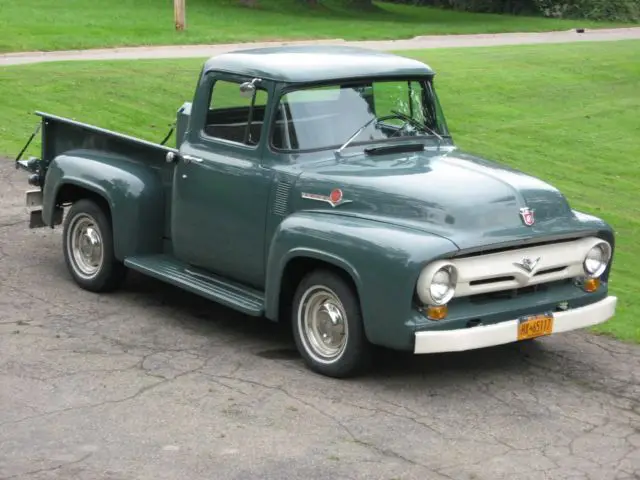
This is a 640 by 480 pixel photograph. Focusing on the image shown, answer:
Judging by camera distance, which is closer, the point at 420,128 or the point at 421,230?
the point at 421,230

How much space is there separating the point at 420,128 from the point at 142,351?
8.31 feet

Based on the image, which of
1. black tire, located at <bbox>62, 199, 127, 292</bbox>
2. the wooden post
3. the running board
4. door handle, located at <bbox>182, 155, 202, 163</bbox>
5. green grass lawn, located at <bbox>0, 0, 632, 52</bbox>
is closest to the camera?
the running board

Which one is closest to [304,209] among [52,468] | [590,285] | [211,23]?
[590,285]

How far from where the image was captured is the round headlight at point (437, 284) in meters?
7.07

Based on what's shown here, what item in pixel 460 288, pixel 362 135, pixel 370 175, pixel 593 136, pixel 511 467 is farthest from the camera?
pixel 593 136

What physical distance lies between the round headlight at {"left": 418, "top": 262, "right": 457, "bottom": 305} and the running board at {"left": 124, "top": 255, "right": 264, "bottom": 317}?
1381 millimetres

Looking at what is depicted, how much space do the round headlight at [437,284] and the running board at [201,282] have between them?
138 centimetres

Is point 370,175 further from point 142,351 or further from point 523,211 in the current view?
point 142,351

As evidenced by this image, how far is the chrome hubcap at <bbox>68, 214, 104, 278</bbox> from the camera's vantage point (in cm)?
Result: 950

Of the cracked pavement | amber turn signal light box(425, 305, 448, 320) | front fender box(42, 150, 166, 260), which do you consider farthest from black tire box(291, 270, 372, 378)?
front fender box(42, 150, 166, 260)

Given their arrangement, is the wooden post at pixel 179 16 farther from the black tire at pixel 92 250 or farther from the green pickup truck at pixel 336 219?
the black tire at pixel 92 250

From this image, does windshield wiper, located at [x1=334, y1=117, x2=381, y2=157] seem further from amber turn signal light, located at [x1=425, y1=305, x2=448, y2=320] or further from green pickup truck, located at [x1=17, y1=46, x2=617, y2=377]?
amber turn signal light, located at [x1=425, y1=305, x2=448, y2=320]

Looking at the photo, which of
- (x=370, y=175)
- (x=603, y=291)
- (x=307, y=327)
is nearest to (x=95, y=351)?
(x=307, y=327)

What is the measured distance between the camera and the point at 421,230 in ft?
23.9
